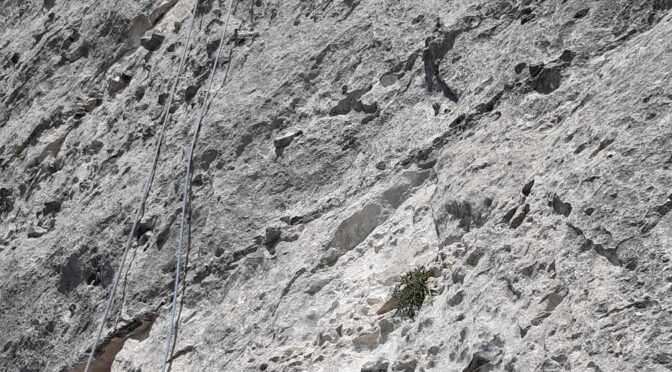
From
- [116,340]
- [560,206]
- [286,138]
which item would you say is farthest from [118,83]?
[560,206]

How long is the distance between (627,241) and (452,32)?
2630 millimetres

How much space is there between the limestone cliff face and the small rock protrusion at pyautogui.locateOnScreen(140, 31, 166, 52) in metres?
0.02

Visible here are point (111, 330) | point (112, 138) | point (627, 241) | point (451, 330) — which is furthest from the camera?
point (112, 138)

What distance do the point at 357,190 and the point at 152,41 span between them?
135 inches

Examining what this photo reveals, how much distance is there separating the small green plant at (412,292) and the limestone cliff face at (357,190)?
71 mm

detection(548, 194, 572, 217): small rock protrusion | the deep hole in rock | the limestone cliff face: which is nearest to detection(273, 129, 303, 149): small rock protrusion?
the limestone cliff face

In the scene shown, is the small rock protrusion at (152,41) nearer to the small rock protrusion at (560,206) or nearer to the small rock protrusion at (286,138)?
the small rock protrusion at (286,138)

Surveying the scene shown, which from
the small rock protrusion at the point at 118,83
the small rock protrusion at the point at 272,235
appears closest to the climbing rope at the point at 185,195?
the small rock protrusion at the point at 272,235

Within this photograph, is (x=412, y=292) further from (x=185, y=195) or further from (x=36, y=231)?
(x=36, y=231)

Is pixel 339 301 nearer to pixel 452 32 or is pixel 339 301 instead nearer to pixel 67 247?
pixel 452 32

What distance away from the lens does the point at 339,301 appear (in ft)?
20.7

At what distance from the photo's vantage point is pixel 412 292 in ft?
19.4

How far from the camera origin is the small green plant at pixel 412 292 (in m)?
5.86

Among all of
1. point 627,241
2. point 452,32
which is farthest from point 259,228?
point 627,241
